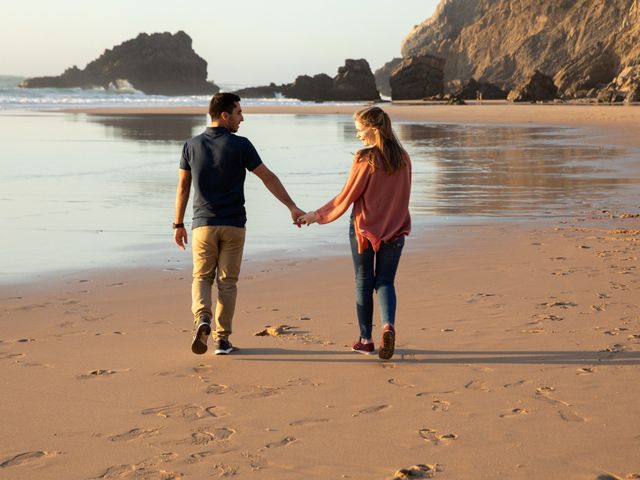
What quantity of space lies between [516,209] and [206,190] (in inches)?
294

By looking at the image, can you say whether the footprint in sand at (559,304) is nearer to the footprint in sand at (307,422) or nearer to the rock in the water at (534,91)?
the footprint in sand at (307,422)

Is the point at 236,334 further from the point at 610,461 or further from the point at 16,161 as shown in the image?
the point at 16,161

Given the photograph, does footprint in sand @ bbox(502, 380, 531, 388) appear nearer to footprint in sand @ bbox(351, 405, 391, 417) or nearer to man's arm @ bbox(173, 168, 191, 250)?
footprint in sand @ bbox(351, 405, 391, 417)

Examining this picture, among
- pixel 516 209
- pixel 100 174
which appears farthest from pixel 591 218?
pixel 100 174

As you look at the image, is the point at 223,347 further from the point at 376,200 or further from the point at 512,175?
the point at 512,175

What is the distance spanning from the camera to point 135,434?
4223 mm

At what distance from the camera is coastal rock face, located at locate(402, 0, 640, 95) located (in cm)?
9675

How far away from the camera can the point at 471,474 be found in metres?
3.74

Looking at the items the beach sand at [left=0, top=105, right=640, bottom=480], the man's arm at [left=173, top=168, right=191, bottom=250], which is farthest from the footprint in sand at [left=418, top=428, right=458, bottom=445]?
the man's arm at [left=173, top=168, right=191, bottom=250]

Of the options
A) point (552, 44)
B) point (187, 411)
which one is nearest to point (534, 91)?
point (552, 44)

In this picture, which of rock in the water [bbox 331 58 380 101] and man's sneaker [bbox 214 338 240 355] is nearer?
man's sneaker [bbox 214 338 240 355]

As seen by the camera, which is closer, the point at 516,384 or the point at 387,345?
the point at 516,384

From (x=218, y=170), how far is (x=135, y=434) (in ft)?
6.46

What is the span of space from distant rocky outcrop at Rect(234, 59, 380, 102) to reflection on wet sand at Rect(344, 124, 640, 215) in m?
92.1
